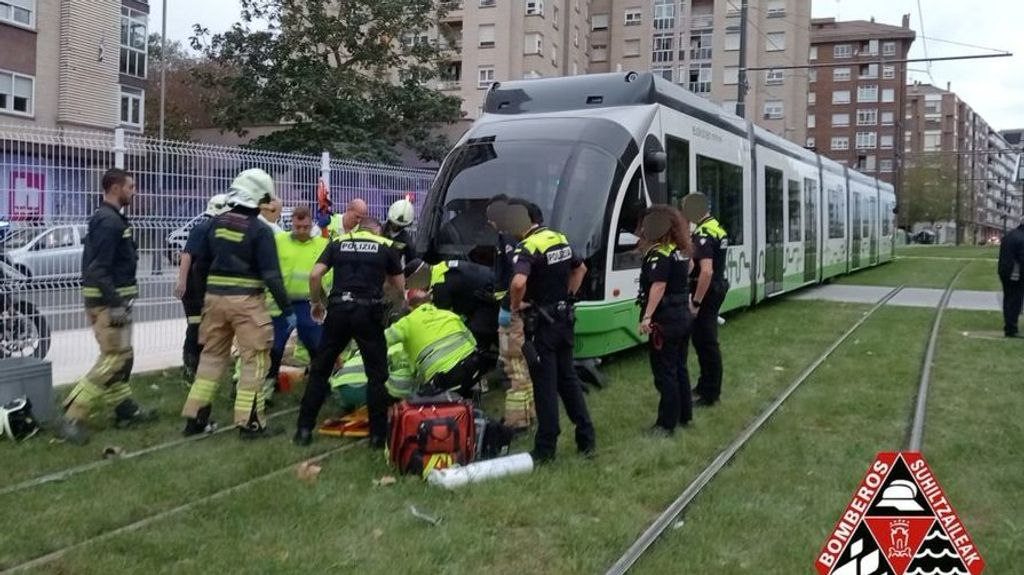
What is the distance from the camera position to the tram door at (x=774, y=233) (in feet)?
48.4

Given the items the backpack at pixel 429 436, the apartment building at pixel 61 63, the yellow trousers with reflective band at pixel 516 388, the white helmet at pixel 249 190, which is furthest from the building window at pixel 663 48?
the backpack at pixel 429 436

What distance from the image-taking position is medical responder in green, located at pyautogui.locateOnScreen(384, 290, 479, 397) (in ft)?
A: 23.1

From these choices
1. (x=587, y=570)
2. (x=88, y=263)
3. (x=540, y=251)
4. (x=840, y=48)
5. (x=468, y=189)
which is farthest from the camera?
(x=840, y=48)

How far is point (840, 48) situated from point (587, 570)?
106906mm

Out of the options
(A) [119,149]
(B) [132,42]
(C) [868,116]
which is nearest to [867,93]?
(C) [868,116]

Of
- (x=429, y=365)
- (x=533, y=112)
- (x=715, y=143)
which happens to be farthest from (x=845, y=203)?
(x=429, y=365)

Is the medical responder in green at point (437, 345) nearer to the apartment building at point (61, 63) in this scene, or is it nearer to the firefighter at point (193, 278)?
the firefighter at point (193, 278)

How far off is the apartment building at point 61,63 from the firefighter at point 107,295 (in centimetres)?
2516

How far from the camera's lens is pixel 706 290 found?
24.9 ft

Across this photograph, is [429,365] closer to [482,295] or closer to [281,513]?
[482,295]

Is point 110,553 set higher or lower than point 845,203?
lower

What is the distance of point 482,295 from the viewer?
7.98 metres

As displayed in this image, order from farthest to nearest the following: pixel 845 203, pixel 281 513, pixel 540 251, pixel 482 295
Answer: pixel 845 203 < pixel 482 295 < pixel 540 251 < pixel 281 513

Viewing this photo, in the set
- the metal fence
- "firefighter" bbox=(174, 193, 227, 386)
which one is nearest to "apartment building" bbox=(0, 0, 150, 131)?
the metal fence
